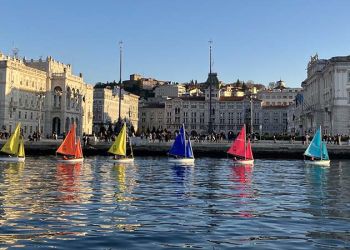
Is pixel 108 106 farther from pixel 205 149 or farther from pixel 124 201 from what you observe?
pixel 124 201

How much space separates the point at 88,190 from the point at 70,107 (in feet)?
332

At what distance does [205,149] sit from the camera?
2657 inches

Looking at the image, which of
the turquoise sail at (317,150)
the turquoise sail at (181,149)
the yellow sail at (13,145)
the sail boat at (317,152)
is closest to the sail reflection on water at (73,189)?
the turquoise sail at (181,149)

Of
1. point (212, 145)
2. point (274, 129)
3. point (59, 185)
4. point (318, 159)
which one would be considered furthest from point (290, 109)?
point (59, 185)

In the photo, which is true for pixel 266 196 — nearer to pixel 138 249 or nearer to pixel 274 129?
pixel 138 249

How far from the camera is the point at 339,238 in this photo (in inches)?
554

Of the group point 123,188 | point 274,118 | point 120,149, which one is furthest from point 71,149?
point 274,118

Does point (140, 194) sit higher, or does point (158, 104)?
point (158, 104)

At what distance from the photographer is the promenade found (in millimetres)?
64438

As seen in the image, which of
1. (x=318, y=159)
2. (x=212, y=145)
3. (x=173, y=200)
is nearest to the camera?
(x=173, y=200)

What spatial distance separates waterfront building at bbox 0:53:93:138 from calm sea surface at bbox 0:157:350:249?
75992 millimetres

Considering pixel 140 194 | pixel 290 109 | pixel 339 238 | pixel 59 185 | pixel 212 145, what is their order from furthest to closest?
pixel 290 109 → pixel 212 145 → pixel 59 185 → pixel 140 194 → pixel 339 238

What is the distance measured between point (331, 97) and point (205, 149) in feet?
127

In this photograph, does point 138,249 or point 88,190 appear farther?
point 88,190
